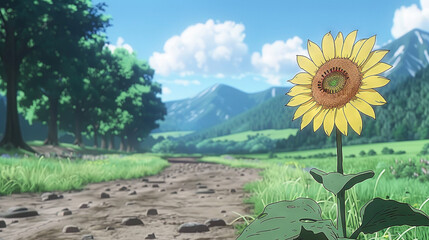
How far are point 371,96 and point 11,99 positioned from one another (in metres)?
18.4

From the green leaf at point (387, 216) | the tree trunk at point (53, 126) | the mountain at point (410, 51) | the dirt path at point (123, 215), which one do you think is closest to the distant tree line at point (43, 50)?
the tree trunk at point (53, 126)

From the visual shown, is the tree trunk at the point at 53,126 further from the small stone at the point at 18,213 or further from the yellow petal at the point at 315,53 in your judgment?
the yellow petal at the point at 315,53

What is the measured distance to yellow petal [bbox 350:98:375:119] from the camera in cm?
161

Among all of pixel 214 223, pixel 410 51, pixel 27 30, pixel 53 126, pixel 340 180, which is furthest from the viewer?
pixel 410 51

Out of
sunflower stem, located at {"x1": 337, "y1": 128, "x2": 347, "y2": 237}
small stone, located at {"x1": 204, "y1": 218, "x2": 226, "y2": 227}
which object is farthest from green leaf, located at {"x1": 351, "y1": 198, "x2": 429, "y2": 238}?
small stone, located at {"x1": 204, "y1": 218, "x2": 226, "y2": 227}

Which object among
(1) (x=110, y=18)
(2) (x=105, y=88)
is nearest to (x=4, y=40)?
(1) (x=110, y=18)

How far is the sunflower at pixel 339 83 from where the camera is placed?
1663 millimetres

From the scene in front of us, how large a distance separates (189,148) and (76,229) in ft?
262

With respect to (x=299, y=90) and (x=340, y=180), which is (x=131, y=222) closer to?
(x=299, y=90)

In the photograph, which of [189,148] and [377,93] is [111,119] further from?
[189,148]

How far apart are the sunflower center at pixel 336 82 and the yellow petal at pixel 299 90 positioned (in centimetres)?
5

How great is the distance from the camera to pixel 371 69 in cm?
169

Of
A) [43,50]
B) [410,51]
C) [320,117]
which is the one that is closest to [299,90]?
[320,117]

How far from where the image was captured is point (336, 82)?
1734 millimetres
